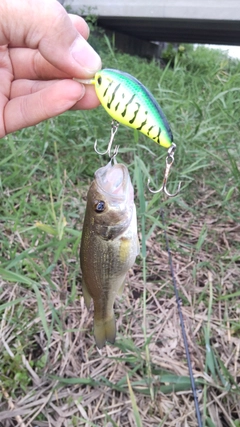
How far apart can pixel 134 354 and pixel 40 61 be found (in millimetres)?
1598

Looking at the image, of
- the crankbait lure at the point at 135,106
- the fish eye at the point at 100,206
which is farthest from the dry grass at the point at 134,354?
the crankbait lure at the point at 135,106

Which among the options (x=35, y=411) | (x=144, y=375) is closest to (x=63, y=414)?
(x=35, y=411)

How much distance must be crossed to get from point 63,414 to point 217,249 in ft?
4.55

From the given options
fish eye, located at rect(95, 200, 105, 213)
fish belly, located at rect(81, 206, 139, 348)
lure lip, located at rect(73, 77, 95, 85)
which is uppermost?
lure lip, located at rect(73, 77, 95, 85)

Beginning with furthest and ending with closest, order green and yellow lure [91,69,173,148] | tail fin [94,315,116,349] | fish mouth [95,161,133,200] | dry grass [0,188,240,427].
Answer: dry grass [0,188,240,427], tail fin [94,315,116,349], fish mouth [95,161,133,200], green and yellow lure [91,69,173,148]

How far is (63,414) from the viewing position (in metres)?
1.65

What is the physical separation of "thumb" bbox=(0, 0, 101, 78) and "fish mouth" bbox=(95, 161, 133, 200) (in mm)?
360

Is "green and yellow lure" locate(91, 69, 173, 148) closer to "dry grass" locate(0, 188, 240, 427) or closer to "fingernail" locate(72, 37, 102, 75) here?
"fingernail" locate(72, 37, 102, 75)

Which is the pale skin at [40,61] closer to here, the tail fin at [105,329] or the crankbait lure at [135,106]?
the crankbait lure at [135,106]

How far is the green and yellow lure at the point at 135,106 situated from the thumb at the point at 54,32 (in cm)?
22

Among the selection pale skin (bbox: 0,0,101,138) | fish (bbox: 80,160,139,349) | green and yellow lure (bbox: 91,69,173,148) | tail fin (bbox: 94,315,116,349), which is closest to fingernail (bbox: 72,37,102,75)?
pale skin (bbox: 0,0,101,138)

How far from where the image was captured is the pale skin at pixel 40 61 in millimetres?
1271

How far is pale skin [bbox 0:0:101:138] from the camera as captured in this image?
1.27 meters

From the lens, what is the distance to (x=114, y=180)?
4.14ft
